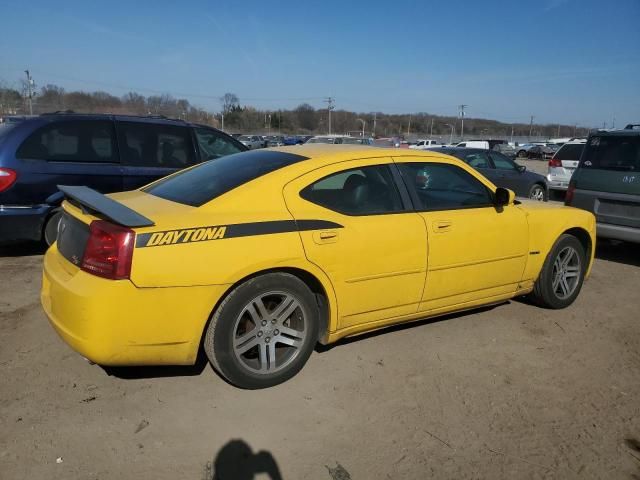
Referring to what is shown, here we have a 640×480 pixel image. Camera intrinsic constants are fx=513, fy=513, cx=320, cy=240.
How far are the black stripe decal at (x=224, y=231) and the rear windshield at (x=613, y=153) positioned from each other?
17.2 ft

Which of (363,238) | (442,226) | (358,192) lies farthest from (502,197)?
(363,238)

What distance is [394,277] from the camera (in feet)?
11.7

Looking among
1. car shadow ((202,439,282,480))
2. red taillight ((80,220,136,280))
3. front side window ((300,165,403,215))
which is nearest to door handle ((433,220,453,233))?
front side window ((300,165,403,215))

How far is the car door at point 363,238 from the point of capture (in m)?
3.30

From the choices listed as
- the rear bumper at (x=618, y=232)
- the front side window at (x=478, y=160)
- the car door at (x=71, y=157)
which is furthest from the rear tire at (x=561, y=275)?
the front side window at (x=478, y=160)

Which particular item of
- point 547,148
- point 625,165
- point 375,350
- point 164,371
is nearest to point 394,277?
point 375,350

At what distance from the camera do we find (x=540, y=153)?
46.3 metres

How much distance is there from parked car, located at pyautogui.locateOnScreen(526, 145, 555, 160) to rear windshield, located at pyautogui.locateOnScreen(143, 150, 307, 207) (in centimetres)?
4757

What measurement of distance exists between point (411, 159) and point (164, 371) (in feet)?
7.71

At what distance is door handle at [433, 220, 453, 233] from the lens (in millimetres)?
3771

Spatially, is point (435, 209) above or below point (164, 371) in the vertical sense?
above

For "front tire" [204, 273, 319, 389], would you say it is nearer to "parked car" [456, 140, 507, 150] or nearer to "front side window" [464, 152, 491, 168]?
"front side window" [464, 152, 491, 168]

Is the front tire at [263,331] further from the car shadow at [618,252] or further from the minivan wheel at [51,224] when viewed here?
the car shadow at [618,252]

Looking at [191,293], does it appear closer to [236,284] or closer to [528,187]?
[236,284]
